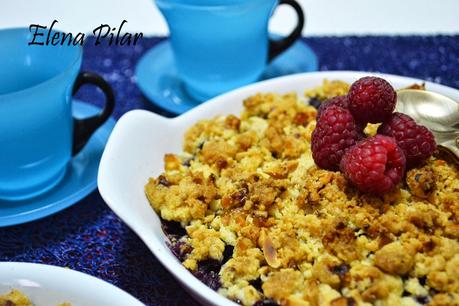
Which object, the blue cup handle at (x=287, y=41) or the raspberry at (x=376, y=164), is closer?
the raspberry at (x=376, y=164)

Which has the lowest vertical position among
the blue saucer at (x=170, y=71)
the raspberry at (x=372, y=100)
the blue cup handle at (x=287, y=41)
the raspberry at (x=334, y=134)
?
the blue saucer at (x=170, y=71)

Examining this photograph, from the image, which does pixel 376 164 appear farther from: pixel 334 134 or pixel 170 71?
pixel 170 71

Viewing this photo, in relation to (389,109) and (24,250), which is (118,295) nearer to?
(24,250)

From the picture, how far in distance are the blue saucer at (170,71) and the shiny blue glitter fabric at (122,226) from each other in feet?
0.13

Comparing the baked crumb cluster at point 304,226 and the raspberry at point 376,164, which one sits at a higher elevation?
the raspberry at point 376,164

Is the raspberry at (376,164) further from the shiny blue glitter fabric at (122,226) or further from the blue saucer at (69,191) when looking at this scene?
the blue saucer at (69,191)

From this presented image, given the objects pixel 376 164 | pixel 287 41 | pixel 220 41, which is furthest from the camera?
pixel 287 41

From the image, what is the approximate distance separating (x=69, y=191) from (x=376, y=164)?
66 cm

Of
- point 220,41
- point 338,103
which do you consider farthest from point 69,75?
point 338,103

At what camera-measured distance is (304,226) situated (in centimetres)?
100

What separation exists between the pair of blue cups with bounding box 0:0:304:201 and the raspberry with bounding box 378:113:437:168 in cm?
56

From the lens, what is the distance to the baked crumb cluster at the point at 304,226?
901mm

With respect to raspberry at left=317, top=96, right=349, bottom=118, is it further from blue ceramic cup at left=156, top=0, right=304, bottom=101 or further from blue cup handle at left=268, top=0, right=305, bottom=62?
blue cup handle at left=268, top=0, right=305, bottom=62

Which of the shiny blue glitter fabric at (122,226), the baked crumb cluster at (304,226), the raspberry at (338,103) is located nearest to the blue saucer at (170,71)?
the shiny blue glitter fabric at (122,226)
